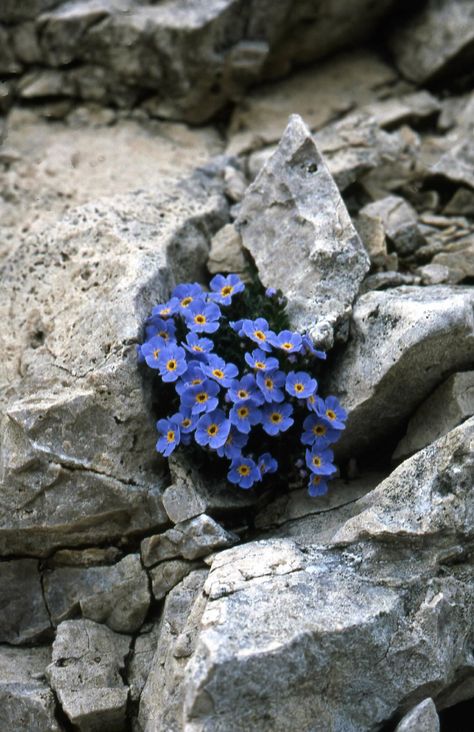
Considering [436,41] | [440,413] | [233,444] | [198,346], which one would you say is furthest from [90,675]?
[436,41]

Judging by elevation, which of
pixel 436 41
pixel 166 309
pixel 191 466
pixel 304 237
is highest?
pixel 436 41

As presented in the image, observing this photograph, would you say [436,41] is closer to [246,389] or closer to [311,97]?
[311,97]

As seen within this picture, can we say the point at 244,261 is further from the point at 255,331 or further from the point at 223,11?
the point at 223,11

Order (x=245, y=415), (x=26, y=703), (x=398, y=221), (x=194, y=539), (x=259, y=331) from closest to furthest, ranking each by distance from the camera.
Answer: (x=26, y=703)
(x=194, y=539)
(x=245, y=415)
(x=259, y=331)
(x=398, y=221)

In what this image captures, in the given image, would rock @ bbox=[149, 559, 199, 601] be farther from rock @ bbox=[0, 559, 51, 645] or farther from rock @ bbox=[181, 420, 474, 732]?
rock @ bbox=[0, 559, 51, 645]

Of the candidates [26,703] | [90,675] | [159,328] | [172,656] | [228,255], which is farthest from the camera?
[228,255]
